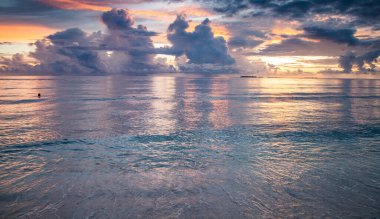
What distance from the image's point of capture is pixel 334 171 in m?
13.7

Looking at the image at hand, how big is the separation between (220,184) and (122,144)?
927cm

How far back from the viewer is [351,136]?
21.6m

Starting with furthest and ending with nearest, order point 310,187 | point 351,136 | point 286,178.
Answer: point 351,136, point 286,178, point 310,187

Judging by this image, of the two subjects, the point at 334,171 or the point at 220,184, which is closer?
the point at 220,184

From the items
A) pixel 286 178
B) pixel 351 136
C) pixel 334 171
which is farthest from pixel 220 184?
pixel 351 136

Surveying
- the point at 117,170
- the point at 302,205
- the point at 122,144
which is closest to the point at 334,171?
the point at 302,205

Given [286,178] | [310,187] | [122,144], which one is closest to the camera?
[310,187]

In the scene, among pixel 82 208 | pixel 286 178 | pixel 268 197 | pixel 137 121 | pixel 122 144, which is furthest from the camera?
pixel 137 121

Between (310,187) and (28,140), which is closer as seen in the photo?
(310,187)

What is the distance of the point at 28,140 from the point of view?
64.0 ft

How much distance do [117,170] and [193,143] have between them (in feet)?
22.9

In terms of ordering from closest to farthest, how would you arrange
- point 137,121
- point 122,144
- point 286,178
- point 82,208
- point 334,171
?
point 82,208, point 286,178, point 334,171, point 122,144, point 137,121

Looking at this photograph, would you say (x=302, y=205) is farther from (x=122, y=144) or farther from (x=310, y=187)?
(x=122, y=144)

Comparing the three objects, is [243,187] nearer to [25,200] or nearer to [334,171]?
[334,171]
